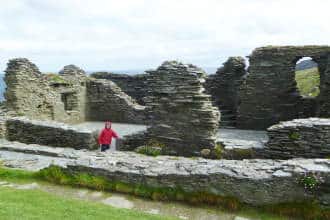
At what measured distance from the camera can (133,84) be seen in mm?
36281

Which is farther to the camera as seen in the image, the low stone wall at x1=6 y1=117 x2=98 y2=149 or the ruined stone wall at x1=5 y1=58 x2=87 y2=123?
the ruined stone wall at x1=5 y1=58 x2=87 y2=123

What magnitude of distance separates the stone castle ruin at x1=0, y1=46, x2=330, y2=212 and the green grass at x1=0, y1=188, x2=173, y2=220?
1.64 meters

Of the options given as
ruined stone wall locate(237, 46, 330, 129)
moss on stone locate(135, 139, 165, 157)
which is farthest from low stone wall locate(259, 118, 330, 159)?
ruined stone wall locate(237, 46, 330, 129)

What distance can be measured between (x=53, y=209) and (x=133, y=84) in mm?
27711

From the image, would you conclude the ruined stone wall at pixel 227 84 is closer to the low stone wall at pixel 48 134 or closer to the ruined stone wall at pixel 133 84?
the ruined stone wall at pixel 133 84

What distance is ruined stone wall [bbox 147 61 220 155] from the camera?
1691cm

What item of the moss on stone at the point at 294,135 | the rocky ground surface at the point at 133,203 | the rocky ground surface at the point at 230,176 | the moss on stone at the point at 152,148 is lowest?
the moss on stone at the point at 152,148

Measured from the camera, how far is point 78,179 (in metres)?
11.4

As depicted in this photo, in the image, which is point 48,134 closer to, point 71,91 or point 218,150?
point 218,150

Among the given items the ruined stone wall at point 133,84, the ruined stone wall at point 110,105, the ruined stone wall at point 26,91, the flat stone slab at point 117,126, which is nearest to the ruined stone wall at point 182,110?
the flat stone slab at point 117,126

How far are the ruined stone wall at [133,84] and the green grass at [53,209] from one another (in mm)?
25890

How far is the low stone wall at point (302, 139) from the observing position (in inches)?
536

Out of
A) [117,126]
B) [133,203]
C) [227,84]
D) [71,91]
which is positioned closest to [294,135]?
[133,203]

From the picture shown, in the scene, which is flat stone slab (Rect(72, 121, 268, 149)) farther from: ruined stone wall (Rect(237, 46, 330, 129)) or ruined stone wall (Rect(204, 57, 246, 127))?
ruined stone wall (Rect(204, 57, 246, 127))
